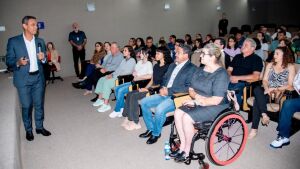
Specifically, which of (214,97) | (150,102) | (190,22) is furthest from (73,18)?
(214,97)

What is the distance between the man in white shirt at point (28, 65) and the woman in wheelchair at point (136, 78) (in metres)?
1.15

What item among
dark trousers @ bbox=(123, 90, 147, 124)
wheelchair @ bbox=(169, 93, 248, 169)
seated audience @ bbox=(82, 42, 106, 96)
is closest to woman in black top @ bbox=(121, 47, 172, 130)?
dark trousers @ bbox=(123, 90, 147, 124)

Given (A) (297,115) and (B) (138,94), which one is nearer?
(A) (297,115)

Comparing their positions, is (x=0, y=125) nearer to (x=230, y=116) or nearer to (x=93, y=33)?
(x=230, y=116)

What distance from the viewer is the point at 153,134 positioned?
3.36 m

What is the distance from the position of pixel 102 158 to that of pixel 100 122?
1186 mm

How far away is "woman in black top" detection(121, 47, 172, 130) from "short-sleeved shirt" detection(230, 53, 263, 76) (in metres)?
1.09

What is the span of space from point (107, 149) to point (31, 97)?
122 centimetres

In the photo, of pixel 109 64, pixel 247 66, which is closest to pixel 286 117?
pixel 247 66

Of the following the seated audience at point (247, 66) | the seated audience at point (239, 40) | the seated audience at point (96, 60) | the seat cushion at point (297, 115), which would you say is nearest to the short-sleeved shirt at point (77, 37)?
the seated audience at point (96, 60)

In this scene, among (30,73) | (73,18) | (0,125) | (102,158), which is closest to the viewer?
(0,125)

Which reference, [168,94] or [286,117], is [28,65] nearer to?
[168,94]

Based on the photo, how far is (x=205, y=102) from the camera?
2.71 meters

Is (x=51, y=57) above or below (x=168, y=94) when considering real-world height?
above
